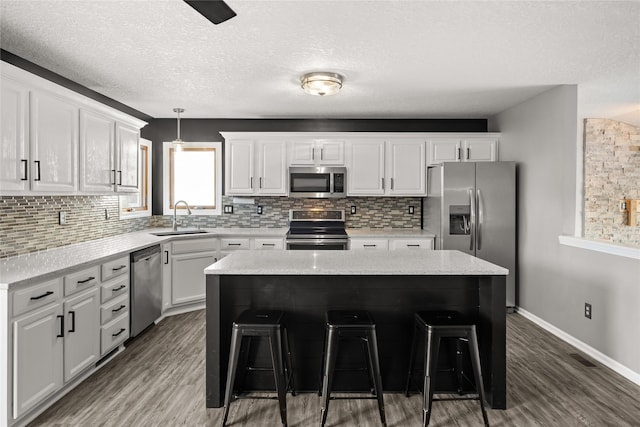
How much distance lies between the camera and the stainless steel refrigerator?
461cm

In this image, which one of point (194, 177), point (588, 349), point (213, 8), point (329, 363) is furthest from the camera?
point (194, 177)

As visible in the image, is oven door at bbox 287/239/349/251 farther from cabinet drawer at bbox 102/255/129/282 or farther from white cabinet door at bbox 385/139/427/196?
cabinet drawer at bbox 102/255/129/282

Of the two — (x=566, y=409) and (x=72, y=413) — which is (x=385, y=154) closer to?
(x=566, y=409)

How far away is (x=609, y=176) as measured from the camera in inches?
157

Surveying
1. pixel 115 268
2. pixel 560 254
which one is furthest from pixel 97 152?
pixel 560 254

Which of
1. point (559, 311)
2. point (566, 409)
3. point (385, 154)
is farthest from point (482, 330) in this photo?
point (385, 154)

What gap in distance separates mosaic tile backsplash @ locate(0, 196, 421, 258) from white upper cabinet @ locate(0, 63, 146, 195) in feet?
1.27

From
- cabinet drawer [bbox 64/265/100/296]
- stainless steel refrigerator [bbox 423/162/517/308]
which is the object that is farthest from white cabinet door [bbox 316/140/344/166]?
cabinet drawer [bbox 64/265/100/296]

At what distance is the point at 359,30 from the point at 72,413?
3010 mm

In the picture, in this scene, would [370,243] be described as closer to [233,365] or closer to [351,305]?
→ [351,305]

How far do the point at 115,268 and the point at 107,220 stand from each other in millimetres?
1314

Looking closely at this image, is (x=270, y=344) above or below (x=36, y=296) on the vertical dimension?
below

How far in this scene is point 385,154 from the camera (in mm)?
5297

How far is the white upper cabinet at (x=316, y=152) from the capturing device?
17.3 ft
